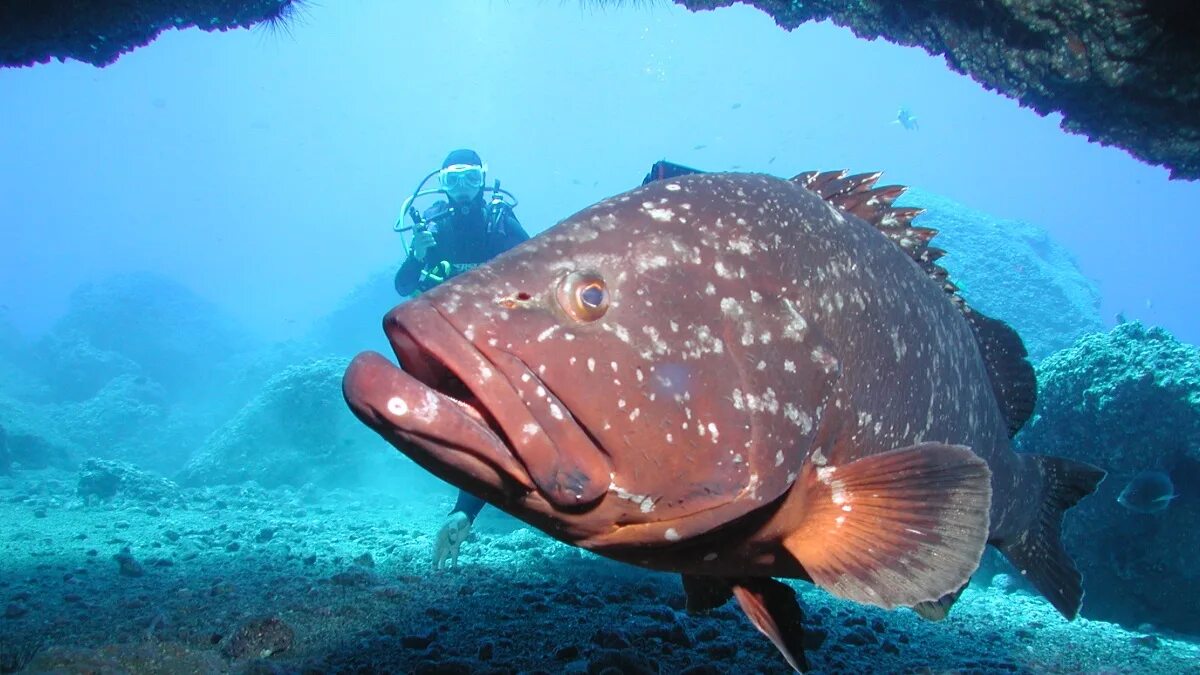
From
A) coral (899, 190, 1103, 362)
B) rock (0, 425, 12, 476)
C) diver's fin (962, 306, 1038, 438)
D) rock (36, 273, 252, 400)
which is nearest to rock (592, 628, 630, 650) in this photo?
diver's fin (962, 306, 1038, 438)

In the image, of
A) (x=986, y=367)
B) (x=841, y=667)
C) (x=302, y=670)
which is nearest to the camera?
(x=302, y=670)

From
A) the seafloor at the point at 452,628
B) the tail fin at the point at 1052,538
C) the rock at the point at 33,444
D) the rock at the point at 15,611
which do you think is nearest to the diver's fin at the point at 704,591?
the seafloor at the point at 452,628

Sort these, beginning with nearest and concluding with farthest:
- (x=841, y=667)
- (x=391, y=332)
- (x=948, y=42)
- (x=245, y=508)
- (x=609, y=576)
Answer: (x=391, y=332) → (x=841, y=667) → (x=948, y=42) → (x=609, y=576) → (x=245, y=508)

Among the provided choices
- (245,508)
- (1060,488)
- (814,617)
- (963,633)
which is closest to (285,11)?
(814,617)

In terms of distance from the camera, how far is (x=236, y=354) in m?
44.2

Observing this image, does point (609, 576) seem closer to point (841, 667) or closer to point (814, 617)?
point (814, 617)

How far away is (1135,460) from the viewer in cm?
785

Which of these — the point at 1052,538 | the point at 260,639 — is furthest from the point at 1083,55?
the point at 260,639

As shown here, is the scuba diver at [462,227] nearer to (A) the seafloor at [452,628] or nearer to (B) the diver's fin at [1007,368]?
(A) the seafloor at [452,628]

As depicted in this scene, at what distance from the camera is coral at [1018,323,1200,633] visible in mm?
7480

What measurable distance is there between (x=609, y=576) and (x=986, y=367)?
4.54 metres

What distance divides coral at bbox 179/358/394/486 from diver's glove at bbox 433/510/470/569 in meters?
15.1

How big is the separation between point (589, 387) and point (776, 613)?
5.40 feet

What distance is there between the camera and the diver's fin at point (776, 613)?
8.77 feet
